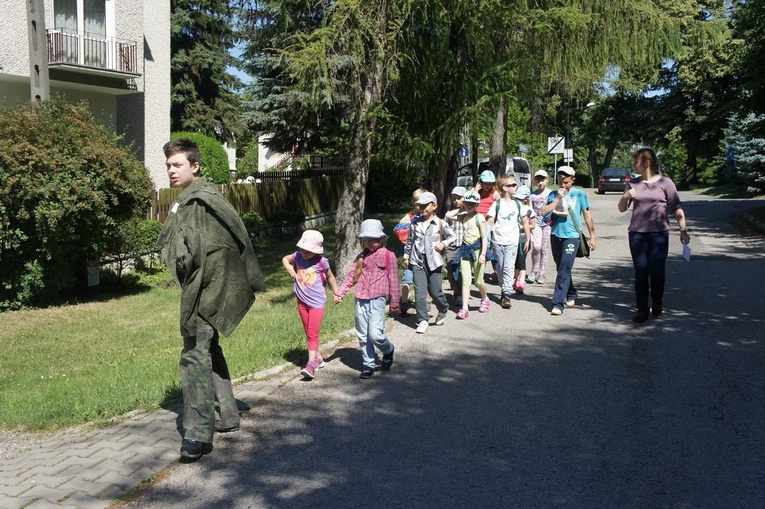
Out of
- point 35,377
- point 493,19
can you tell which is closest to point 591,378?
point 35,377

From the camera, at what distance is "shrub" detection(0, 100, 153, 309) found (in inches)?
479

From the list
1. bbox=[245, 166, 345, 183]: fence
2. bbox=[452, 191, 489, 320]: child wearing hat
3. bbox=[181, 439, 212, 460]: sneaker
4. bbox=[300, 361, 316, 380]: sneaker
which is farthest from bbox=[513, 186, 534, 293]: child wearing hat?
bbox=[245, 166, 345, 183]: fence

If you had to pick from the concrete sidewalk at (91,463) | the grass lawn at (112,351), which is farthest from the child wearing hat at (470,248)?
the concrete sidewalk at (91,463)

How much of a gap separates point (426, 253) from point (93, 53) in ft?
55.5

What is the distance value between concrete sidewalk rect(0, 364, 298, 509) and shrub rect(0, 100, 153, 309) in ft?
23.5

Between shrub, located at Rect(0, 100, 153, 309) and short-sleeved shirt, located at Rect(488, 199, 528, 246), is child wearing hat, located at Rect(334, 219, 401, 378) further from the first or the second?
shrub, located at Rect(0, 100, 153, 309)

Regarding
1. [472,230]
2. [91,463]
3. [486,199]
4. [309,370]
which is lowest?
[91,463]

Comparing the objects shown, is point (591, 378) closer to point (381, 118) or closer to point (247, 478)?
point (247, 478)

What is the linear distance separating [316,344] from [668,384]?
3047 mm

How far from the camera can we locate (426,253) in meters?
8.73

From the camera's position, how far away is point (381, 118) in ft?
40.3

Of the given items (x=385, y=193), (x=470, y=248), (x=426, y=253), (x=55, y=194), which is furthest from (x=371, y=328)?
(x=385, y=193)

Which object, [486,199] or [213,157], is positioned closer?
[486,199]

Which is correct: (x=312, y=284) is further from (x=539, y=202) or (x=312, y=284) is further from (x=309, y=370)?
(x=539, y=202)
